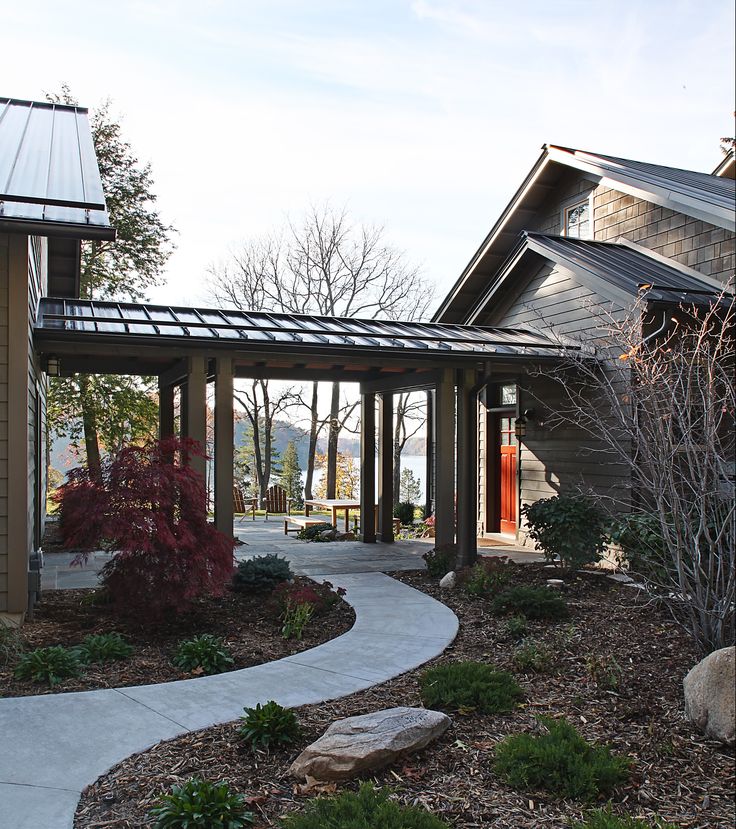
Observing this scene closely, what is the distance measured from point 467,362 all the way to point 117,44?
5.61 metres

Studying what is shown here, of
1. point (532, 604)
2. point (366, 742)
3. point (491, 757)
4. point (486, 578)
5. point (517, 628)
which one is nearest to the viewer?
point (366, 742)

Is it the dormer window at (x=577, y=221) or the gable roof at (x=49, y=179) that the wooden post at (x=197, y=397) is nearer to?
the gable roof at (x=49, y=179)

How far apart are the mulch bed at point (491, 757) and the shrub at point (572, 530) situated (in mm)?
2827

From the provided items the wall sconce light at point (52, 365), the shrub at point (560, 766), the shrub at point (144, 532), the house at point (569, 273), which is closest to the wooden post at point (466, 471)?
the house at point (569, 273)

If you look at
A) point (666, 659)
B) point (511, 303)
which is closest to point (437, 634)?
point (666, 659)

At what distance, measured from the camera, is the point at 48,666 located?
5.11m

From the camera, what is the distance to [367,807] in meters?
3.26

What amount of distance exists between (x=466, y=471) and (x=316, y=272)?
60.0 feet

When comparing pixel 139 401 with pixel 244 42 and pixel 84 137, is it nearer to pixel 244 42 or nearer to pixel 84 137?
pixel 84 137

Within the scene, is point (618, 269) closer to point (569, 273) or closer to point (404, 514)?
point (569, 273)

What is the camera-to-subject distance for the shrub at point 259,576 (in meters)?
7.74

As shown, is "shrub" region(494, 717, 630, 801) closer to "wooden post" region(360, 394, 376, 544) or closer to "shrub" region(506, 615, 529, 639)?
"shrub" region(506, 615, 529, 639)

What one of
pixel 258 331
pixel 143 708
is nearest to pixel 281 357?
pixel 258 331

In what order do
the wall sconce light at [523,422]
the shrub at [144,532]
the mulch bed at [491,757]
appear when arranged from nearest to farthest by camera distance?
the mulch bed at [491,757] < the shrub at [144,532] < the wall sconce light at [523,422]
